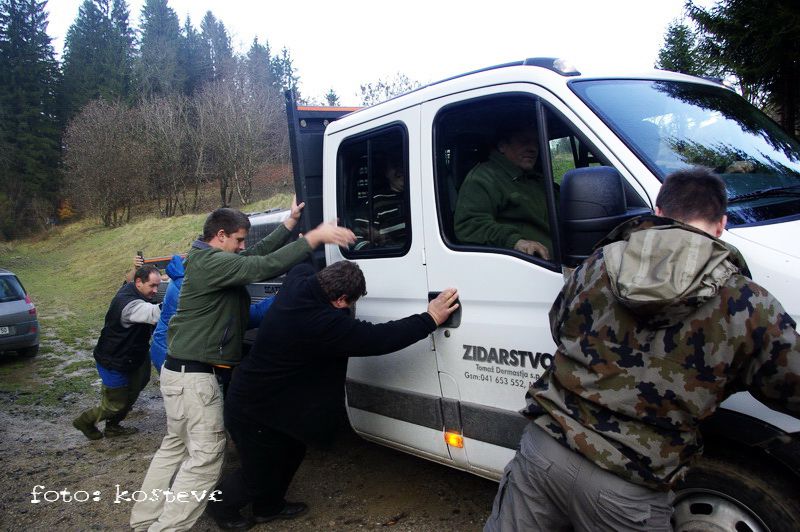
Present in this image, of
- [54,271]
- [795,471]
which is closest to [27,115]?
[54,271]

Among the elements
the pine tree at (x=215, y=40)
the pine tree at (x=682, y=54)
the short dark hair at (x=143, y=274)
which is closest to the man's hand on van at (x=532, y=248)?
the short dark hair at (x=143, y=274)

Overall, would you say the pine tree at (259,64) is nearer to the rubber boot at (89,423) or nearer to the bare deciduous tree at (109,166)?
the bare deciduous tree at (109,166)

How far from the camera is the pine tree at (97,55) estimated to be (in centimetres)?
4878

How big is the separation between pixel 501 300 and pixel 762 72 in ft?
23.8

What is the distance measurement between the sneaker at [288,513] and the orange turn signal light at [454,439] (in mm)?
1390

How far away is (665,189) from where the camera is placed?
191cm

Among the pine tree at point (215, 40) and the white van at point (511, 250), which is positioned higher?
the pine tree at point (215, 40)

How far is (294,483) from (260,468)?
2.79 ft

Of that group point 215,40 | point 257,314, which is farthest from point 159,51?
point 257,314

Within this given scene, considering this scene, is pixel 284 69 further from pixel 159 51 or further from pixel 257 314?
pixel 257 314

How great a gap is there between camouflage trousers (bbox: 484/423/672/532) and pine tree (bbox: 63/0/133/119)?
2045 inches

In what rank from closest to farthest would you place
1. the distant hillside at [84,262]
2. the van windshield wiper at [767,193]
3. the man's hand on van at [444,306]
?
1. the van windshield wiper at [767,193]
2. the man's hand on van at [444,306]
3. the distant hillside at [84,262]

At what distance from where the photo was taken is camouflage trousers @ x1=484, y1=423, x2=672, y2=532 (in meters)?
1.82

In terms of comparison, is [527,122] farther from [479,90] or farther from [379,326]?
[379,326]
